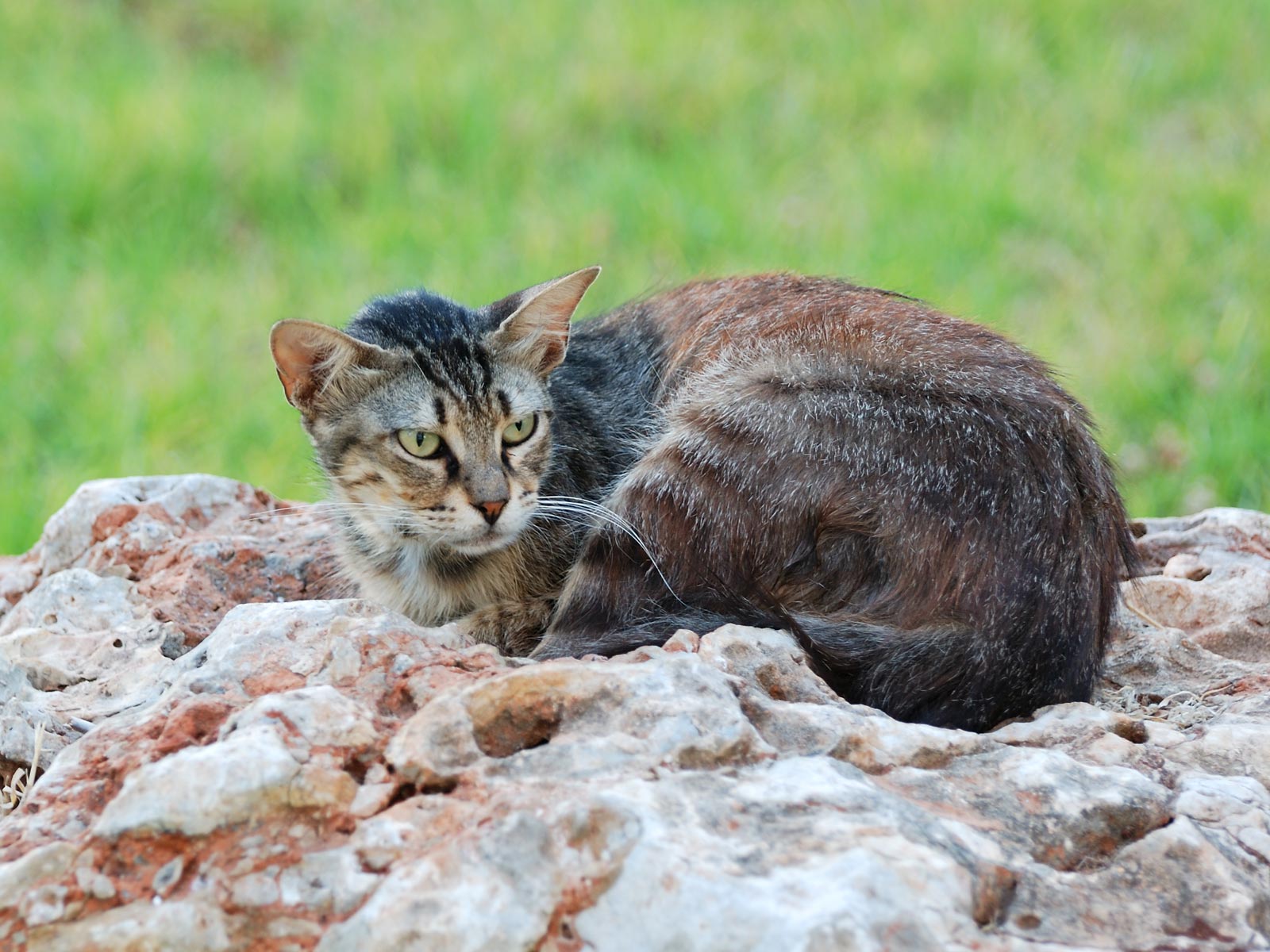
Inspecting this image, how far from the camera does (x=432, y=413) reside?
3900 millimetres

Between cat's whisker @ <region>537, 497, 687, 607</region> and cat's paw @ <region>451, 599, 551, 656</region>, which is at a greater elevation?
cat's whisker @ <region>537, 497, 687, 607</region>

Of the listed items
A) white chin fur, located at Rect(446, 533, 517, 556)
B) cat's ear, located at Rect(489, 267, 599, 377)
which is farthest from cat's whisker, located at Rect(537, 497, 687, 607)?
cat's ear, located at Rect(489, 267, 599, 377)

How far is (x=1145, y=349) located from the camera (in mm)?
7172

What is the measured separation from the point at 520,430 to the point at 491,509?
33 centimetres

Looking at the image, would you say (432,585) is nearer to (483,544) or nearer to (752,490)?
(483,544)

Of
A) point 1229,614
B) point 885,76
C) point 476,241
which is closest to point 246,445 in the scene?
point 476,241

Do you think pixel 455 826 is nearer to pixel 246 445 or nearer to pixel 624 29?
pixel 246 445

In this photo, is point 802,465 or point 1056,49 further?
point 1056,49

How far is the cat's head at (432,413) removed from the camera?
3.87 metres

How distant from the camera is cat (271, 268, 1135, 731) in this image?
3.27m

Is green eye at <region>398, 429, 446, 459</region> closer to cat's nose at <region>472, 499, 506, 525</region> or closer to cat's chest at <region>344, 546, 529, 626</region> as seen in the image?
cat's nose at <region>472, 499, 506, 525</region>

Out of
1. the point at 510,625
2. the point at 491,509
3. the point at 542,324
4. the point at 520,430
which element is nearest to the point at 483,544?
the point at 491,509

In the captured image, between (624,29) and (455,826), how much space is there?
8.36m

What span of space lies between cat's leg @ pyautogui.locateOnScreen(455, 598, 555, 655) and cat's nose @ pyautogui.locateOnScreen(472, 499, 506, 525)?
31 centimetres
